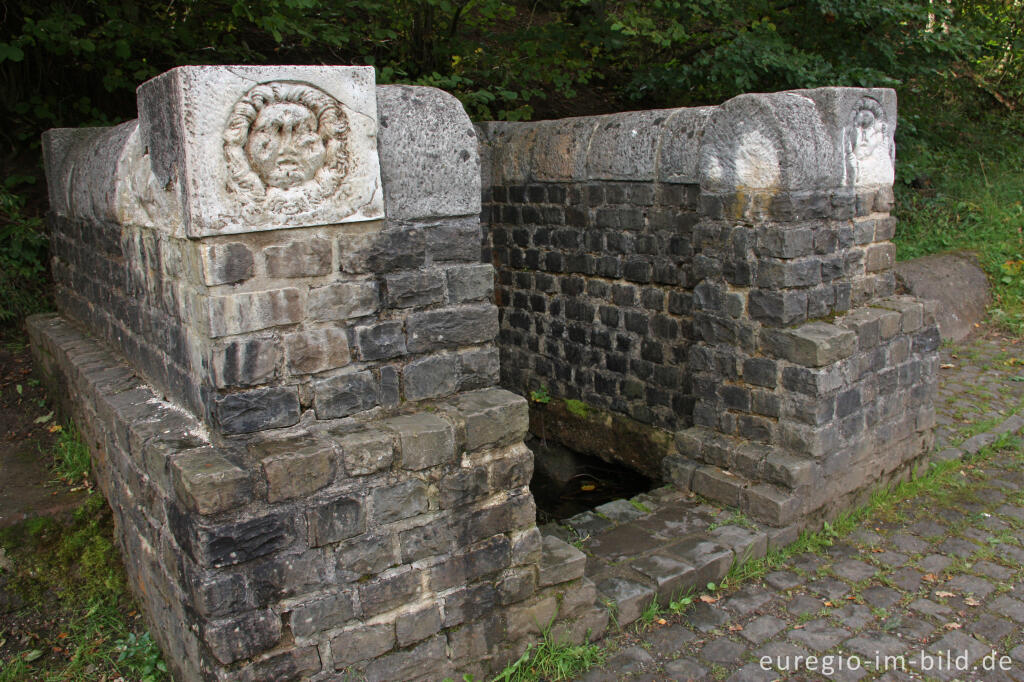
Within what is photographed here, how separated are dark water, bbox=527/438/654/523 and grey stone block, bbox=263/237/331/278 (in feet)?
10.2

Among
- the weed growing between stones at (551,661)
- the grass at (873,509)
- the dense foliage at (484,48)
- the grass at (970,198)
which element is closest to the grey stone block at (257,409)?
the weed growing between stones at (551,661)

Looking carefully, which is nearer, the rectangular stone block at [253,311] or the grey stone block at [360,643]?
the rectangular stone block at [253,311]

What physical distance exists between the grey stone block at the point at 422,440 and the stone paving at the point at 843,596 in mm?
1072

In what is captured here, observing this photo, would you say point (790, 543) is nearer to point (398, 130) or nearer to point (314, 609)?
point (314, 609)

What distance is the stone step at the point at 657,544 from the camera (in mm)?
3402

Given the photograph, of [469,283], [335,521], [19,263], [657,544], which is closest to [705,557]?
[657,544]

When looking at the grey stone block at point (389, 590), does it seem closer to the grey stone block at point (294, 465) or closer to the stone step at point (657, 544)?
the grey stone block at point (294, 465)

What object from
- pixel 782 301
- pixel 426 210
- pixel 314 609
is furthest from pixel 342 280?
pixel 782 301

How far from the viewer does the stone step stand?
11.2 ft

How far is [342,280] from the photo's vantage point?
102 inches

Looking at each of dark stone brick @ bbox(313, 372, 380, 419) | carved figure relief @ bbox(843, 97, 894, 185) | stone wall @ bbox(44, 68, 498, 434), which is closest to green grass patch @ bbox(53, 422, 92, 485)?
stone wall @ bbox(44, 68, 498, 434)

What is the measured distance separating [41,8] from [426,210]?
195 inches

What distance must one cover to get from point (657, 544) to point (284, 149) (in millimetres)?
2473

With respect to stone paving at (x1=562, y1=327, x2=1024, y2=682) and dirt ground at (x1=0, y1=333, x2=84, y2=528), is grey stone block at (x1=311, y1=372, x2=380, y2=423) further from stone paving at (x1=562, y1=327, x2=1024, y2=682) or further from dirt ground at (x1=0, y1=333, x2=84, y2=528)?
dirt ground at (x1=0, y1=333, x2=84, y2=528)
